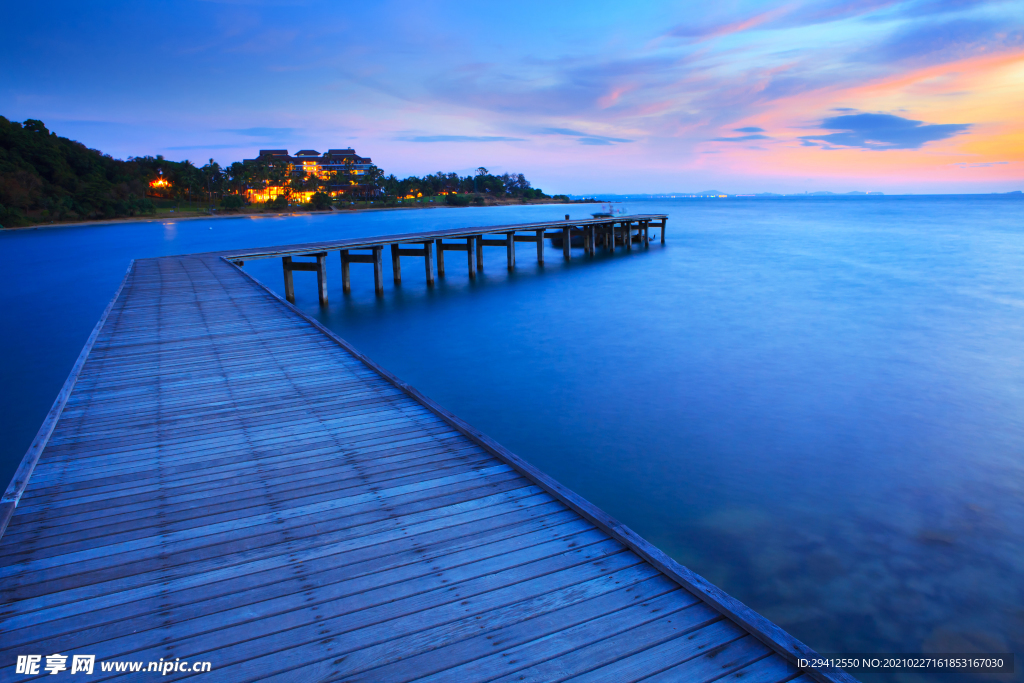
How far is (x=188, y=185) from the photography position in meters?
79.9

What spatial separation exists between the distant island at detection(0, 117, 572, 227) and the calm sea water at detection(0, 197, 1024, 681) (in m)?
44.4

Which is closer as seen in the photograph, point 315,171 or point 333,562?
point 333,562

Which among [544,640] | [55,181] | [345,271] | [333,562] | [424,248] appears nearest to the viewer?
[544,640]

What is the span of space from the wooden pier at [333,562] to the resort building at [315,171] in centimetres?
9128

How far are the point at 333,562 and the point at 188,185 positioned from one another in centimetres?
9171

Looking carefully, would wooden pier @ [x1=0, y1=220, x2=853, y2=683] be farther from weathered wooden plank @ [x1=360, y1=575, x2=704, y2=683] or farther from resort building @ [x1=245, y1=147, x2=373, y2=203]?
resort building @ [x1=245, y1=147, x2=373, y2=203]

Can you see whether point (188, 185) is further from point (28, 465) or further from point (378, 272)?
point (28, 465)

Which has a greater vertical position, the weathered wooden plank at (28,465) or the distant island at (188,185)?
the distant island at (188,185)

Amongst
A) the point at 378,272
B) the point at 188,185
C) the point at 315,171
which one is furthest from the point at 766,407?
the point at 315,171

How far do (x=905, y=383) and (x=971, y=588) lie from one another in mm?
5885

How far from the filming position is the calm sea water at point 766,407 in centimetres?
468

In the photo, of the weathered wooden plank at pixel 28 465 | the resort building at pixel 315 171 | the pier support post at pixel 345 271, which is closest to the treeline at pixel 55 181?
the resort building at pixel 315 171

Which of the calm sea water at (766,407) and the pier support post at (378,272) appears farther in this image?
the pier support post at (378,272)

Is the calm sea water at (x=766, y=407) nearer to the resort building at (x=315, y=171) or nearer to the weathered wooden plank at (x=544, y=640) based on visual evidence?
the weathered wooden plank at (x=544, y=640)
